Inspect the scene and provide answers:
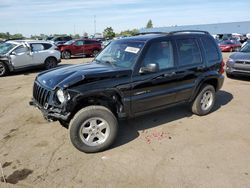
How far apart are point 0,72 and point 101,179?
10176mm

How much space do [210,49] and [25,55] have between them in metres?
9.58

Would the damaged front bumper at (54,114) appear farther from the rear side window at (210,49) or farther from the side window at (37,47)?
the side window at (37,47)

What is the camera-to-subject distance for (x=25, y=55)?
11.9 m

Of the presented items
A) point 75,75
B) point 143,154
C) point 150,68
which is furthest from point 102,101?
point 143,154

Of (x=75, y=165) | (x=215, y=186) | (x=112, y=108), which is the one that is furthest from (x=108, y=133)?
(x=215, y=186)

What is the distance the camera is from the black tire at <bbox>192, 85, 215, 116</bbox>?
5.39 m

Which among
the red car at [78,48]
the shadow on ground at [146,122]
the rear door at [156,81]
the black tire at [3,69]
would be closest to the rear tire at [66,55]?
the red car at [78,48]

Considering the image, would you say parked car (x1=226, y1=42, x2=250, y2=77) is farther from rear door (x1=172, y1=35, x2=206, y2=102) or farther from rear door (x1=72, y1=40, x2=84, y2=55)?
Answer: rear door (x1=72, y1=40, x2=84, y2=55)

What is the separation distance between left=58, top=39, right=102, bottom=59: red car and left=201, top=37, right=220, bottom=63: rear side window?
14987 mm

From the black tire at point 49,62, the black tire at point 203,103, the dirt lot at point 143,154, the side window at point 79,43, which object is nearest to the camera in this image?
the dirt lot at point 143,154

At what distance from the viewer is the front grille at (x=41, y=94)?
3818 mm

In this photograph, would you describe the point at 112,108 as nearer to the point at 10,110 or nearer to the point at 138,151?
the point at 138,151

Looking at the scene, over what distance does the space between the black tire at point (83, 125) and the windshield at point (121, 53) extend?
3.23ft

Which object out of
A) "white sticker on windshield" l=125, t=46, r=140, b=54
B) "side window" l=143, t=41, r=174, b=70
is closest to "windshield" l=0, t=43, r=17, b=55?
"white sticker on windshield" l=125, t=46, r=140, b=54
